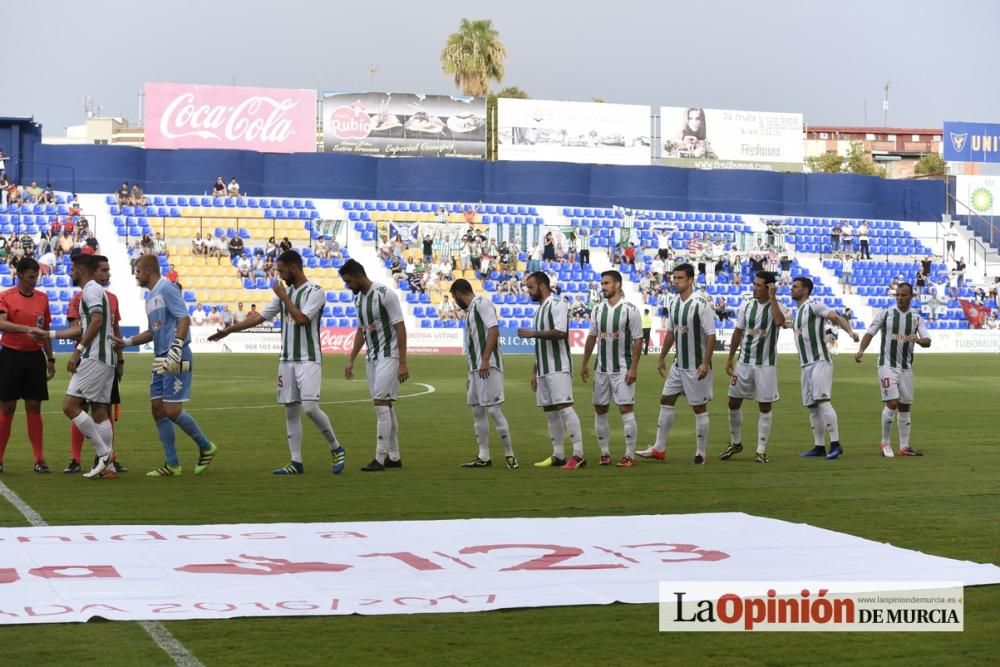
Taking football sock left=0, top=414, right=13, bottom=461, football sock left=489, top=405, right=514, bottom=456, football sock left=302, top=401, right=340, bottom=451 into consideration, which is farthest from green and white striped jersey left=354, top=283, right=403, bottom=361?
football sock left=0, top=414, right=13, bottom=461

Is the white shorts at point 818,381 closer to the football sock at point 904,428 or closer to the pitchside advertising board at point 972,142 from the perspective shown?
the football sock at point 904,428

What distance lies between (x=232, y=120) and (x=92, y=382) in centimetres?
4519

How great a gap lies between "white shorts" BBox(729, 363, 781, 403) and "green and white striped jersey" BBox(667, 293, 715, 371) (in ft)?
2.14

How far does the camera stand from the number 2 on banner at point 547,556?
809 cm

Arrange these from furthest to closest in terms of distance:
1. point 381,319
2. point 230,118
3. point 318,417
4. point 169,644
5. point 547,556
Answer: point 230,118
point 381,319
point 318,417
point 547,556
point 169,644

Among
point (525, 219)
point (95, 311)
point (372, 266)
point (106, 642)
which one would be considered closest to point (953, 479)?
point (95, 311)

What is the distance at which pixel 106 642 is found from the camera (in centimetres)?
625

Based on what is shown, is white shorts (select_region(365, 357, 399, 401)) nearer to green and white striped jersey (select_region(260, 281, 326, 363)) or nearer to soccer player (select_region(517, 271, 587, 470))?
green and white striped jersey (select_region(260, 281, 326, 363))

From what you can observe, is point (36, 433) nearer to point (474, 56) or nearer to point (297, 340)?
point (297, 340)

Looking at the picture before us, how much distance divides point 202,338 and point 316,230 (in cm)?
959

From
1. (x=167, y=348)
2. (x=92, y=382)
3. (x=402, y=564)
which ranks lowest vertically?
(x=402, y=564)

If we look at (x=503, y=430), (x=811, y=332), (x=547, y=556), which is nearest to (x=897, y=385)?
(x=811, y=332)

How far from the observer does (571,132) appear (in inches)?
2395

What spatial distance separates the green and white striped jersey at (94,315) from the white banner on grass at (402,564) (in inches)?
134
